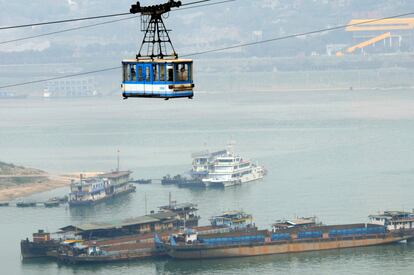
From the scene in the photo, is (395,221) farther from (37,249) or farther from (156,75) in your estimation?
(156,75)

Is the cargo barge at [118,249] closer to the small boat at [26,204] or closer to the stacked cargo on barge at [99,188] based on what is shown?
the small boat at [26,204]

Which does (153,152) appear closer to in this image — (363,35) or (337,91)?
(337,91)

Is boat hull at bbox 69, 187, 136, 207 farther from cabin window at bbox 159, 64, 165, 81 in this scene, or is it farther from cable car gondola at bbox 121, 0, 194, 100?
cabin window at bbox 159, 64, 165, 81

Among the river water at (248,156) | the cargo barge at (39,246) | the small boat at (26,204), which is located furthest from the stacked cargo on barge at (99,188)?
the cargo barge at (39,246)

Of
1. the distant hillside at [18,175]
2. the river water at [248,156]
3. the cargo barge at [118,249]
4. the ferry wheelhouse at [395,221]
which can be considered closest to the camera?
the river water at [248,156]

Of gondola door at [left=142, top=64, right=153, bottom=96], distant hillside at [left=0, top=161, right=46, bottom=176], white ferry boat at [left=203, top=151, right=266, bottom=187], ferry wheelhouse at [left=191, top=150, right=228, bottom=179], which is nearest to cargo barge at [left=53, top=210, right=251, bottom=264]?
white ferry boat at [left=203, top=151, right=266, bottom=187]

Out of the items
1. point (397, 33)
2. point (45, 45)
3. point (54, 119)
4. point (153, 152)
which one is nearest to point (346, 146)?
point (153, 152)
